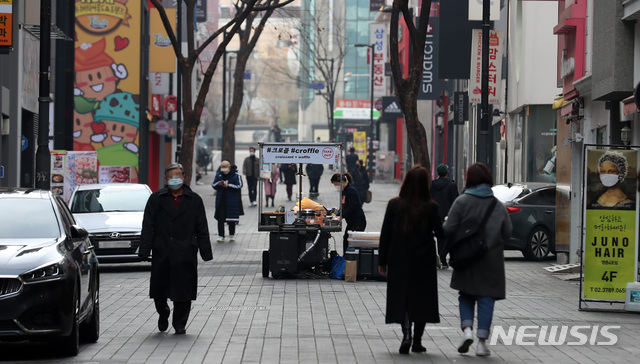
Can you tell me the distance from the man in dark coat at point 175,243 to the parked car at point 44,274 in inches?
29.1

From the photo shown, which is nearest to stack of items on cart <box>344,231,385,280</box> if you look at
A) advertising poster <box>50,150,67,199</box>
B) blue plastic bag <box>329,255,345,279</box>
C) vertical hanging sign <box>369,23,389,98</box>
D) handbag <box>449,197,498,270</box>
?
blue plastic bag <box>329,255,345,279</box>

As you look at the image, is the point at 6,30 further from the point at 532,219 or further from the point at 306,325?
the point at 532,219

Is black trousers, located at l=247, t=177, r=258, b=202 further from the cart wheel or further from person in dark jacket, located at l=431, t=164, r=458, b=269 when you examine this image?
the cart wheel

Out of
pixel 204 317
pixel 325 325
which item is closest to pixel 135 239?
pixel 204 317

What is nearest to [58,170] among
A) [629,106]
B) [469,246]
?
[629,106]

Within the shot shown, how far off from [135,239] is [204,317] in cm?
626

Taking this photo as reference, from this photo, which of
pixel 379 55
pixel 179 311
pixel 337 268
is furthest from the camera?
pixel 379 55

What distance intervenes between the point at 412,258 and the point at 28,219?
11.3 ft

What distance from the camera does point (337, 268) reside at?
1844 centimetres

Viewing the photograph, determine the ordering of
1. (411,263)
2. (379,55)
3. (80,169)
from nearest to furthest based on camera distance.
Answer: (411,263) → (80,169) → (379,55)

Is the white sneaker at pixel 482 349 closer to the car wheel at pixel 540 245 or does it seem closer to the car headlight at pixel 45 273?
the car headlight at pixel 45 273

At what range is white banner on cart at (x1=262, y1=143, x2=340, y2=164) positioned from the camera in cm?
1844

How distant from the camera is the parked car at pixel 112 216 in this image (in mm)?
19250

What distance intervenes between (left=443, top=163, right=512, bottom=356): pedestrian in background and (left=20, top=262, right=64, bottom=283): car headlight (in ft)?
10.9
